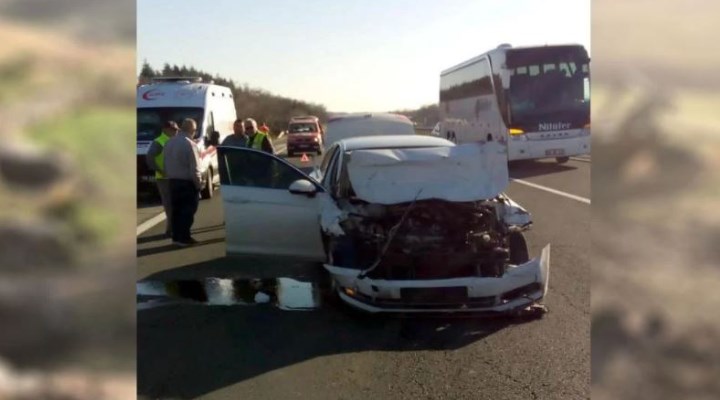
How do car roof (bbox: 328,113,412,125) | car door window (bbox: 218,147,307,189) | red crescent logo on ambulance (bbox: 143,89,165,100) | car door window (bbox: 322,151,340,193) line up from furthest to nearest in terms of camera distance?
car door window (bbox: 322,151,340,193)
car door window (bbox: 218,147,307,189)
car roof (bbox: 328,113,412,125)
red crescent logo on ambulance (bbox: 143,89,165,100)

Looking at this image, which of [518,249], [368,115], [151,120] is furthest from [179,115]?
[518,249]

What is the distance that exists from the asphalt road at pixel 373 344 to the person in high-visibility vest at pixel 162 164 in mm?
158

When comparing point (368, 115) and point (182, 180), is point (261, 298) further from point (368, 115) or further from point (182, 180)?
point (368, 115)

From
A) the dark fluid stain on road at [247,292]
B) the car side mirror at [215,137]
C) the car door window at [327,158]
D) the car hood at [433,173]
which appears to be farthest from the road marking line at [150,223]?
the car side mirror at [215,137]

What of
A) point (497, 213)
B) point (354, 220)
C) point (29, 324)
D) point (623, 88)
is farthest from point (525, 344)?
point (29, 324)

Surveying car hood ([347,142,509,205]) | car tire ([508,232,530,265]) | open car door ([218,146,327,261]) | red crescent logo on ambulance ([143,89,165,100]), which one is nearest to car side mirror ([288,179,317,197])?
open car door ([218,146,327,261])

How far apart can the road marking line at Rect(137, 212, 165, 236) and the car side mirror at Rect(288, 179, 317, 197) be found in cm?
158

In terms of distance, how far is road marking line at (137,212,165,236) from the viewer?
300cm

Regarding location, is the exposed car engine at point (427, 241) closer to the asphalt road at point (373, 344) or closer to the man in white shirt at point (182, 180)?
the asphalt road at point (373, 344)

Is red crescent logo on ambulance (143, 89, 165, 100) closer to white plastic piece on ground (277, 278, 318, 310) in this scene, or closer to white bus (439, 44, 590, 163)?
white bus (439, 44, 590, 163)

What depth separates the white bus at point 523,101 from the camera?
10.7 feet

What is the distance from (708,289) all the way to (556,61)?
1814 millimetres

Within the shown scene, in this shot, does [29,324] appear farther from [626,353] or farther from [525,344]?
[525,344]

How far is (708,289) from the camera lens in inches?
103
